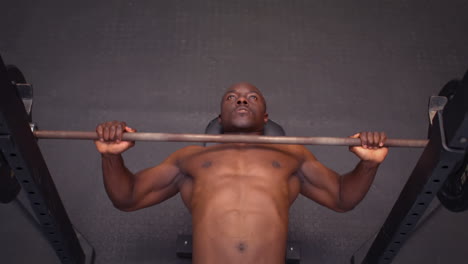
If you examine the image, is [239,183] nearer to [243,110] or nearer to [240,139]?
[240,139]

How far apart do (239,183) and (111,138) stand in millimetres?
485

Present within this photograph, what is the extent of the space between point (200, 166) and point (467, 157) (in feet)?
3.08

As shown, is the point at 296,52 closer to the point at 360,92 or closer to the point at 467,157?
the point at 360,92

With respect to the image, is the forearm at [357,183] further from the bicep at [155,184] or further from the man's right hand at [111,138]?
the man's right hand at [111,138]

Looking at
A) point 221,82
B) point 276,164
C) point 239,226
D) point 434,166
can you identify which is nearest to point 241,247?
point 239,226

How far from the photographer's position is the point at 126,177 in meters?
1.84

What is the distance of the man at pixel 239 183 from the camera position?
1717 millimetres

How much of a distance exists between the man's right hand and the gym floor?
0.76 metres

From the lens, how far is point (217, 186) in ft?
5.99

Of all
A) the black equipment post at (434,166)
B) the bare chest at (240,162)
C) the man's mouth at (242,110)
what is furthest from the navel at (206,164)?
the black equipment post at (434,166)

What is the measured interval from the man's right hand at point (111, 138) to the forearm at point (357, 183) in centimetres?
82

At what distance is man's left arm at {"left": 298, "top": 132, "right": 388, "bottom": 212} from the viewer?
5.63 feet

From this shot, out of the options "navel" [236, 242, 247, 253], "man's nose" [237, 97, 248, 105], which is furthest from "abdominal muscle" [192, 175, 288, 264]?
"man's nose" [237, 97, 248, 105]

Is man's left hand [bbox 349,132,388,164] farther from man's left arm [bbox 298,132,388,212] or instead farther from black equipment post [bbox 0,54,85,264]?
black equipment post [bbox 0,54,85,264]
